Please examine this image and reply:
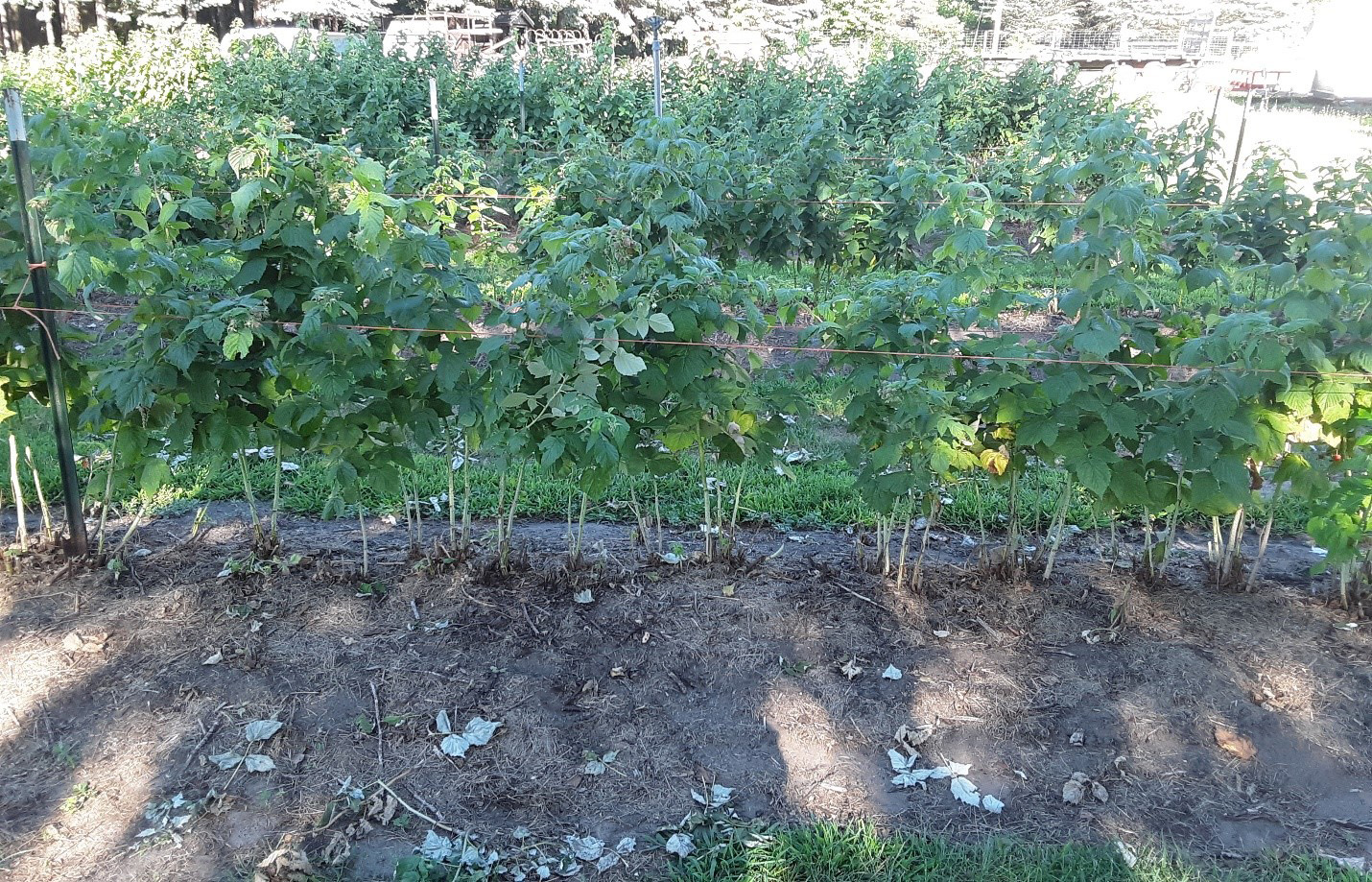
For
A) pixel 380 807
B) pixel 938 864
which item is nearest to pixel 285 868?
pixel 380 807

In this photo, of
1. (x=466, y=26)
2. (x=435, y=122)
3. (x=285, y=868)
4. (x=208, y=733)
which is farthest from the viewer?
(x=466, y=26)

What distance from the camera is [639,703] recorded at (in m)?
3.49

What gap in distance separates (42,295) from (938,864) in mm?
3533

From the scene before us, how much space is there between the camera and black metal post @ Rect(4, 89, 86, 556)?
3645 millimetres

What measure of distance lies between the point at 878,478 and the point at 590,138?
4918 mm

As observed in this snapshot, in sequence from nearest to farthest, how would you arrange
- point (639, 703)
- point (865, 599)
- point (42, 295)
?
point (639, 703) < point (42, 295) < point (865, 599)

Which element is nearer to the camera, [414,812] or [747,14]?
[414,812]

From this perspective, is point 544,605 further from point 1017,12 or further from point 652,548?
point 1017,12

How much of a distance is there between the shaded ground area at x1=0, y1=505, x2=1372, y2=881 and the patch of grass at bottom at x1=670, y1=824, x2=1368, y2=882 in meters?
0.09

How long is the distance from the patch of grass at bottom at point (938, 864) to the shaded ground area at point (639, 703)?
93 mm

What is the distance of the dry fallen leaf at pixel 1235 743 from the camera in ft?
10.9

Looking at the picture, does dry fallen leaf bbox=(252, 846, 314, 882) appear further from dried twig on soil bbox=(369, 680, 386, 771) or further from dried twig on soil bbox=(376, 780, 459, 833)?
dried twig on soil bbox=(369, 680, 386, 771)

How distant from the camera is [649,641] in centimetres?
375

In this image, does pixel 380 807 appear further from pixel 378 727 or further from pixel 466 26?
pixel 466 26
